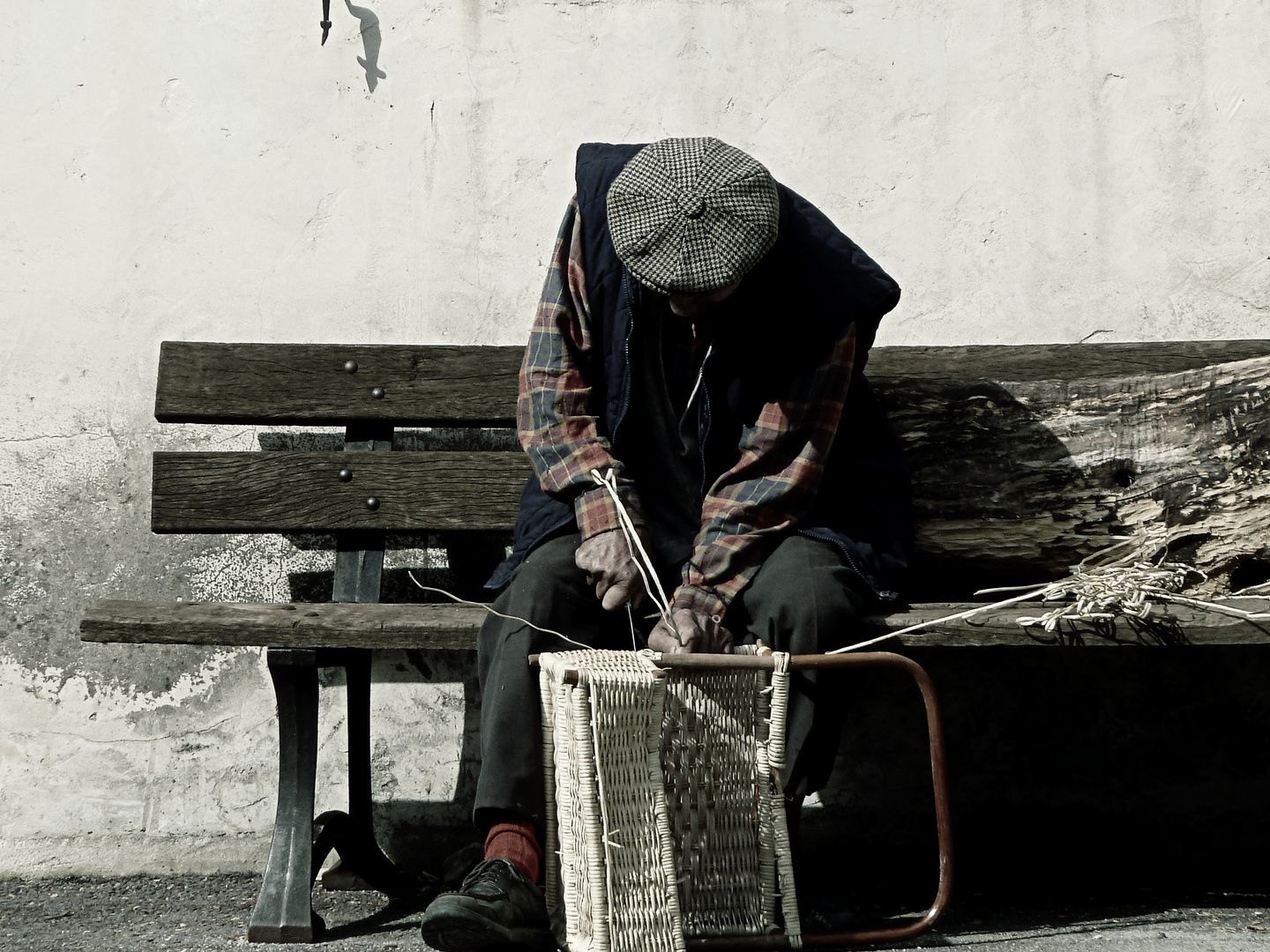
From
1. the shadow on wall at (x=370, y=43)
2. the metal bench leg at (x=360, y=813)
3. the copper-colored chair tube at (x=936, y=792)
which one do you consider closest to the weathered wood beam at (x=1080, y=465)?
the copper-colored chair tube at (x=936, y=792)

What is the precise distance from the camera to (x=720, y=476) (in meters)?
2.49

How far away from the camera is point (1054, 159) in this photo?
3240 mm

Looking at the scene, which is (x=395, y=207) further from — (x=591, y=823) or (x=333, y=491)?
(x=591, y=823)

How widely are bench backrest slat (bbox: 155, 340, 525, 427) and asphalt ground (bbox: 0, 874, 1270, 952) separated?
1202 mm

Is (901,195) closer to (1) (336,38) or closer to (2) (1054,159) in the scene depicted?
(2) (1054,159)

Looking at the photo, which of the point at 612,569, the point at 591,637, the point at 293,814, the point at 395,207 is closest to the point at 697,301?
the point at 612,569

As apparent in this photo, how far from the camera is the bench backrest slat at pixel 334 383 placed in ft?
9.61

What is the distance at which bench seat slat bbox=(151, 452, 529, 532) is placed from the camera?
2.87 m

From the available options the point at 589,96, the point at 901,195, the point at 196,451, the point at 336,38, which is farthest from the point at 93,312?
the point at 901,195

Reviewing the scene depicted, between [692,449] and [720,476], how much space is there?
10 centimetres

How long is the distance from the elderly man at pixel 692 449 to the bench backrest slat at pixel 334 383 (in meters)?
0.47


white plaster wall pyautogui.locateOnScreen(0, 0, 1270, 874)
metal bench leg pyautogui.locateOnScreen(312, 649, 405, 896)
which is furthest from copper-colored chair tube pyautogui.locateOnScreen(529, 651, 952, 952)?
white plaster wall pyautogui.locateOnScreen(0, 0, 1270, 874)

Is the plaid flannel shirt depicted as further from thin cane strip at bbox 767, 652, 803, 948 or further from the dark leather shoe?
the dark leather shoe

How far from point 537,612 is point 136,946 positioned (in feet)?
3.73
